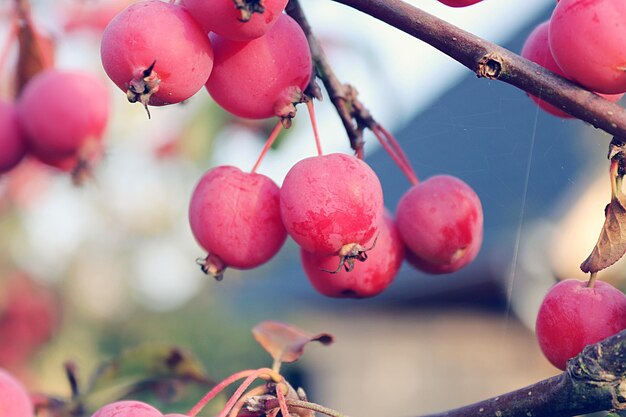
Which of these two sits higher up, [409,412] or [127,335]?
[127,335]

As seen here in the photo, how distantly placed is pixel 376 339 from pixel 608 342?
502cm

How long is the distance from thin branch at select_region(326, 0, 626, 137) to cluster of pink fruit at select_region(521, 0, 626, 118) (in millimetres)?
14

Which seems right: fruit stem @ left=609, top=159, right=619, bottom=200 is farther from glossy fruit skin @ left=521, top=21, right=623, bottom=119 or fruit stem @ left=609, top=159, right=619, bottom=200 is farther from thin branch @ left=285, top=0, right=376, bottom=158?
thin branch @ left=285, top=0, right=376, bottom=158

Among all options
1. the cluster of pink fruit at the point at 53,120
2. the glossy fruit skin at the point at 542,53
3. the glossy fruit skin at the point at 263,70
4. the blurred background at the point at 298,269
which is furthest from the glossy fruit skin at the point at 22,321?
the glossy fruit skin at the point at 542,53

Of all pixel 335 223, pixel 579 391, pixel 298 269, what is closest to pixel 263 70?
pixel 335 223

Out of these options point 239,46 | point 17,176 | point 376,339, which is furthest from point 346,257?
point 376,339

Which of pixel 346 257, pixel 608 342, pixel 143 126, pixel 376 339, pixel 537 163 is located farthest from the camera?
pixel 376 339

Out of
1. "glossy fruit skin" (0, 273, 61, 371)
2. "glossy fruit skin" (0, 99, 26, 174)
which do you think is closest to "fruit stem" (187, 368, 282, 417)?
"glossy fruit skin" (0, 99, 26, 174)

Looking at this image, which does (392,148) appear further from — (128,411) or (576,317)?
(128,411)

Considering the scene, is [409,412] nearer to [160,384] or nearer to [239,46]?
[160,384]

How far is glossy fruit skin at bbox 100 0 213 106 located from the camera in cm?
73

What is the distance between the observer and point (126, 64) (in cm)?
74

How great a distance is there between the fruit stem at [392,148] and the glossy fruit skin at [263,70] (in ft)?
0.58

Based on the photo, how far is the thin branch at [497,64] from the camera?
0.68 metres
